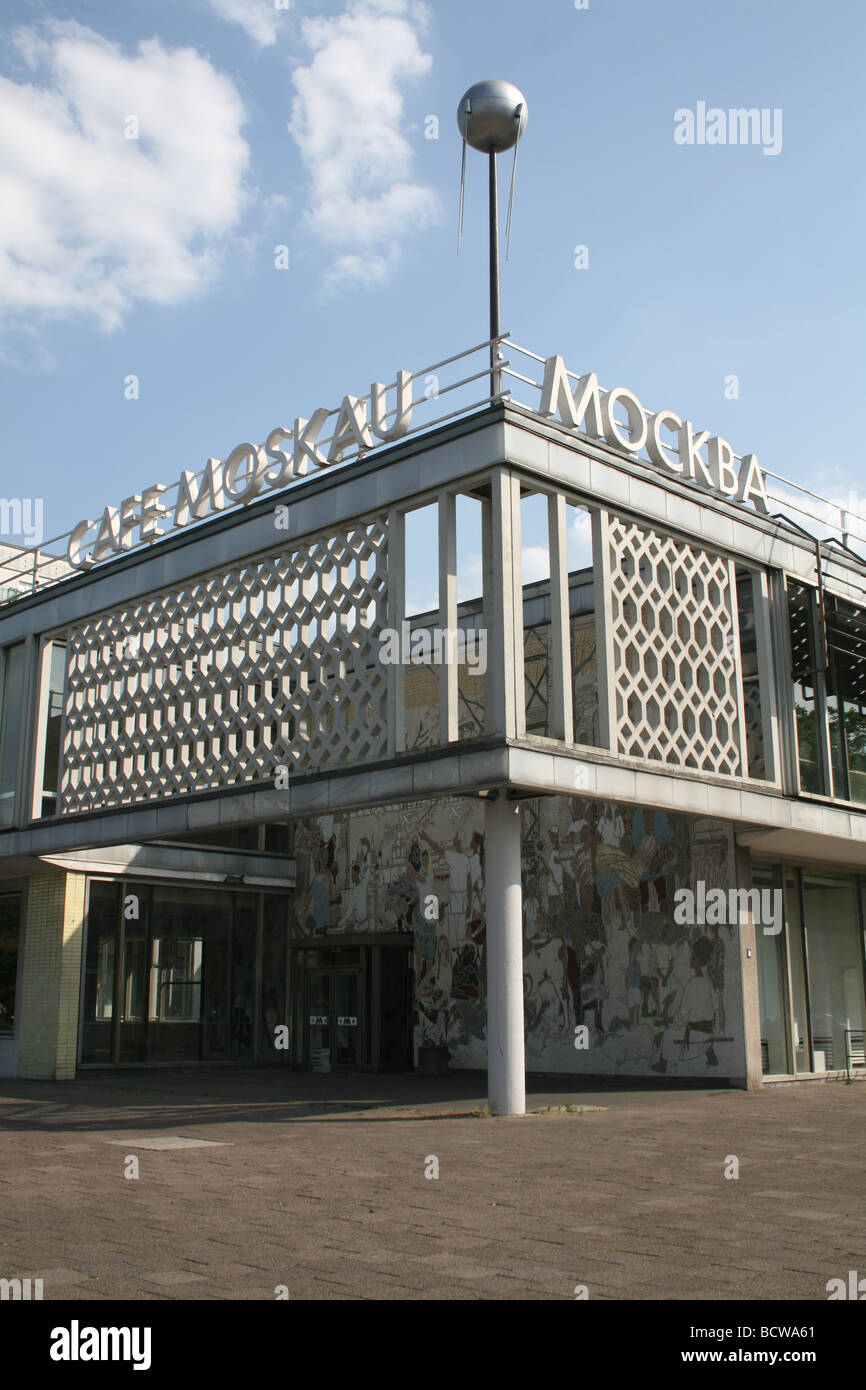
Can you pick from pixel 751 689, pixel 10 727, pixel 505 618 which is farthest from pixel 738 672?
pixel 10 727

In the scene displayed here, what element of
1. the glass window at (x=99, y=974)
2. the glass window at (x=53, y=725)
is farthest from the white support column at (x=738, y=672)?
the glass window at (x=99, y=974)

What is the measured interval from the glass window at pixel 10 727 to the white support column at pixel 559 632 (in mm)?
11963

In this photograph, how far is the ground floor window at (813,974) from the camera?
22.0 metres

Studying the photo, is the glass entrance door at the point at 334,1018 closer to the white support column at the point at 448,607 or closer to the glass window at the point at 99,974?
the glass window at the point at 99,974

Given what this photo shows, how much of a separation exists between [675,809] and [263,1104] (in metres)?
7.29

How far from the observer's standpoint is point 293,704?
62.8 feet

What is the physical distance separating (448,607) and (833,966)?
11.6 meters

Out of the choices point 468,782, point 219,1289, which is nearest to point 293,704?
point 468,782

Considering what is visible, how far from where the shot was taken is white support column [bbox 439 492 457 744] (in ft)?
55.5

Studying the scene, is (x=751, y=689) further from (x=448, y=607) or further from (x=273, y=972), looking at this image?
(x=273, y=972)

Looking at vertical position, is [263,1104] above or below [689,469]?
below
